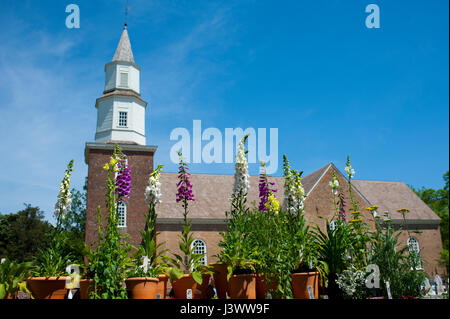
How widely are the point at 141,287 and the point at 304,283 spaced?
107 inches

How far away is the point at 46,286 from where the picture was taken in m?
5.72

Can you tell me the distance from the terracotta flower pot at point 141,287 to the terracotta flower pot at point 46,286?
1.10 metres

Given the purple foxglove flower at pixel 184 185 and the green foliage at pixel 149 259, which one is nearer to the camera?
the green foliage at pixel 149 259

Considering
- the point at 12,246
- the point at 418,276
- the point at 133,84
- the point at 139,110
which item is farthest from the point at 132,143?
the point at 12,246

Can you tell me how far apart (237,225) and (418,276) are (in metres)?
3.45

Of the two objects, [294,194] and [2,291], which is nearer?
[2,291]

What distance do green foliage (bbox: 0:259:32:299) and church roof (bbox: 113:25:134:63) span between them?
78.3 feet

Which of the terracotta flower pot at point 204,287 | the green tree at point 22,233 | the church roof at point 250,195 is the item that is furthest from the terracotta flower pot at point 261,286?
the green tree at point 22,233

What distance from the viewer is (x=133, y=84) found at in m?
27.5

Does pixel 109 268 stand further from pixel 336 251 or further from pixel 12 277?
pixel 336 251

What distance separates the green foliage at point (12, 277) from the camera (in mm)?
5609

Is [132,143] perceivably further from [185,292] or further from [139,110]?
[185,292]

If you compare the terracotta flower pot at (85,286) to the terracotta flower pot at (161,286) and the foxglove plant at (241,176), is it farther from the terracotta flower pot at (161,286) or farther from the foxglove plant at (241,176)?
the foxglove plant at (241,176)

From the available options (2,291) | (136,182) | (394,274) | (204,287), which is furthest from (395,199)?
(2,291)
